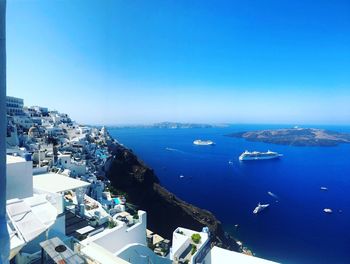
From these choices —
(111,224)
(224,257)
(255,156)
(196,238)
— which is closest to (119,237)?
(111,224)

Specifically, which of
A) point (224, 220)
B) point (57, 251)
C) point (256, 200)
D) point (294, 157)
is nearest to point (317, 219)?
point (256, 200)

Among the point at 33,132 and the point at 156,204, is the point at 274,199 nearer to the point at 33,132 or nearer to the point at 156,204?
the point at 156,204

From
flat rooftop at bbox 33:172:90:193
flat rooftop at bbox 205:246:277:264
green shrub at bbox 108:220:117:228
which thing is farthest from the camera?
flat rooftop at bbox 33:172:90:193

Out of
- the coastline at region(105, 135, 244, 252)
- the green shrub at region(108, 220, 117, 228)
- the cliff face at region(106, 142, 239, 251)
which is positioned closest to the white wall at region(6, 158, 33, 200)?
the green shrub at region(108, 220, 117, 228)

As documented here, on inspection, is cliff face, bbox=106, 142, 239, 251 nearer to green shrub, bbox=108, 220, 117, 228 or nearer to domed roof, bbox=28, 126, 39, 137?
domed roof, bbox=28, 126, 39, 137

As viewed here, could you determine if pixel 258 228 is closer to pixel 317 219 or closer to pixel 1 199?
pixel 317 219
